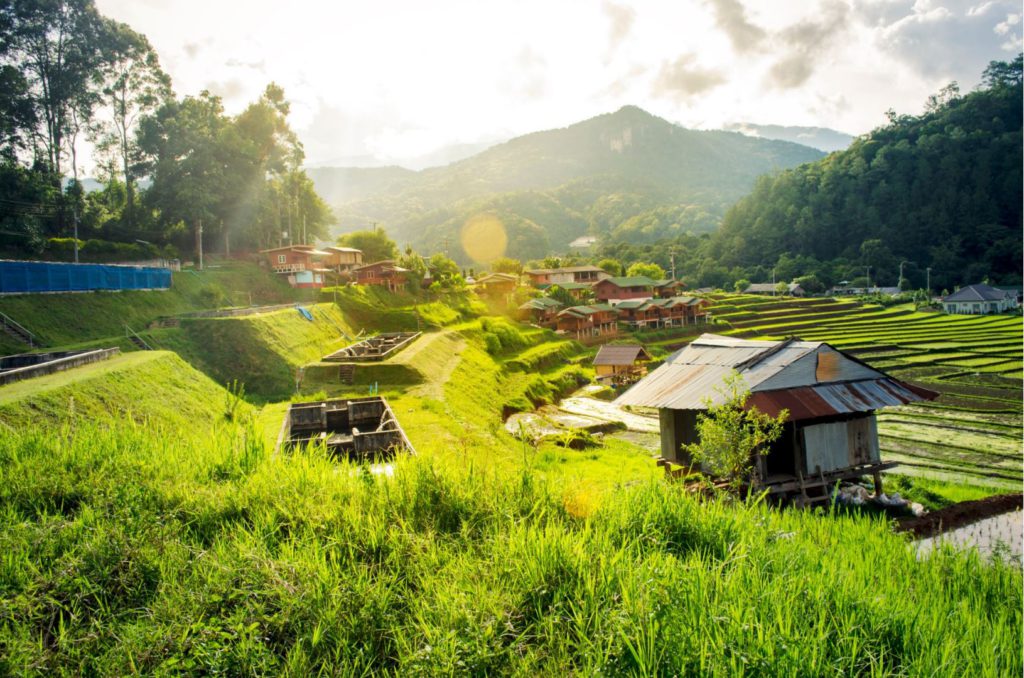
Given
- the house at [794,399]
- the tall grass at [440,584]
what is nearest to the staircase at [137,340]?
the tall grass at [440,584]

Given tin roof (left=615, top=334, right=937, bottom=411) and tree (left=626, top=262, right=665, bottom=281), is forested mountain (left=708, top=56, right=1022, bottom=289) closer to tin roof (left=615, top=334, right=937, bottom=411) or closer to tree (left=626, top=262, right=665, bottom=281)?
tree (left=626, top=262, right=665, bottom=281)

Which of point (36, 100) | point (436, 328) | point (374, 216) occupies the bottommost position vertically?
point (436, 328)

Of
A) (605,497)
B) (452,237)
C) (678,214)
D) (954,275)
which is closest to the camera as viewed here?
(605,497)

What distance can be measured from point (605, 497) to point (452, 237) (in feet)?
433

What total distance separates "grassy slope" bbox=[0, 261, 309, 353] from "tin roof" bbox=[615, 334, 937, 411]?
885 inches

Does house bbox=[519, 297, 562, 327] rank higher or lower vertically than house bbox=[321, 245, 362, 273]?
lower

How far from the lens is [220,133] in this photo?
4562 centimetres

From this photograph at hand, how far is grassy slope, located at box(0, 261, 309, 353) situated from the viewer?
2133cm

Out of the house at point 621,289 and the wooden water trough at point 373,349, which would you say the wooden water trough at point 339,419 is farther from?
the house at point 621,289

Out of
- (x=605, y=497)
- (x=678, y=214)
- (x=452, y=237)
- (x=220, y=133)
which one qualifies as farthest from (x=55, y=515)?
(x=678, y=214)

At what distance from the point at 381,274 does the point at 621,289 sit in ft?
103

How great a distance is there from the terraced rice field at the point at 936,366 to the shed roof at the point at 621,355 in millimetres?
12432

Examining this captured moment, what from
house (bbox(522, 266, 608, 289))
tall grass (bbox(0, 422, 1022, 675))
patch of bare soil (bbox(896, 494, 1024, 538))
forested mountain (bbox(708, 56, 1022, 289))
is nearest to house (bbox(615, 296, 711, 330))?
house (bbox(522, 266, 608, 289))

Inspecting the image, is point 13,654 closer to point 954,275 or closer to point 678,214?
point 954,275
